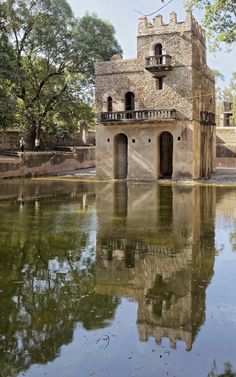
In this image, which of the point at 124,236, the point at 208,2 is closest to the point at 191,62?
the point at 208,2

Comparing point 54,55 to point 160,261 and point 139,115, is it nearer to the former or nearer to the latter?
point 139,115

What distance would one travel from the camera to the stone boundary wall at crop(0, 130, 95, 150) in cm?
3938

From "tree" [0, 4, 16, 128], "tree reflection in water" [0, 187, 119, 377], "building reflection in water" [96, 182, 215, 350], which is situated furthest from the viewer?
"tree" [0, 4, 16, 128]

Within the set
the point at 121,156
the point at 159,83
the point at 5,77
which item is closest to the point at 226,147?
the point at 121,156

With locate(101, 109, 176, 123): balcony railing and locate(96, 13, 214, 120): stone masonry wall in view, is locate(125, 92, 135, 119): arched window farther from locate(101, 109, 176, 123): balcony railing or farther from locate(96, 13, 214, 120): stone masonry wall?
locate(101, 109, 176, 123): balcony railing

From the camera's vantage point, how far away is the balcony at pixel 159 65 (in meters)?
27.3

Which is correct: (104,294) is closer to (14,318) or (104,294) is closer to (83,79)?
(14,318)

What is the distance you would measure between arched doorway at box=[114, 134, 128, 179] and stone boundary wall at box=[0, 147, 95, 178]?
248 inches

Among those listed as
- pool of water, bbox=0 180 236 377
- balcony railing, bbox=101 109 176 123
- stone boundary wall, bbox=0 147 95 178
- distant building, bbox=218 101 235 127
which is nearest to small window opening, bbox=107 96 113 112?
balcony railing, bbox=101 109 176 123

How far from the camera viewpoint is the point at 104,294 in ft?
23.3

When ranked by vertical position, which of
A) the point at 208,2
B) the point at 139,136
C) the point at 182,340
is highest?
the point at 208,2

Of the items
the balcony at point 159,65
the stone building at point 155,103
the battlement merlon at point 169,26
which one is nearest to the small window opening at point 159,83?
the stone building at point 155,103

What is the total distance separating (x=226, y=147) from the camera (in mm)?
43344

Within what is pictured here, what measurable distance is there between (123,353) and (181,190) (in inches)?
728
